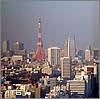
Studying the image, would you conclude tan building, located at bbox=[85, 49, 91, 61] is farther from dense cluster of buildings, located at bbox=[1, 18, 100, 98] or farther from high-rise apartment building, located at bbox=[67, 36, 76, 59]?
high-rise apartment building, located at bbox=[67, 36, 76, 59]

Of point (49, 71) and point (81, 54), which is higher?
point (81, 54)

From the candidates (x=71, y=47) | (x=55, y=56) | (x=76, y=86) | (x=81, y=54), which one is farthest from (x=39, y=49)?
(x=76, y=86)

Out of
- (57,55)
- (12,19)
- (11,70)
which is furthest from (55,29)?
(11,70)

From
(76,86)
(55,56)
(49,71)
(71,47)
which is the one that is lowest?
(76,86)

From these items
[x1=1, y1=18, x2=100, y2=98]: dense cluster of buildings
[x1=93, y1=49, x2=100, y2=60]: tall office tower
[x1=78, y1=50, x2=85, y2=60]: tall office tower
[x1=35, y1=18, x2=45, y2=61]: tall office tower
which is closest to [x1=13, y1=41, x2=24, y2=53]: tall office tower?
[x1=1, y1=18, x2=100, y2=98]: dense cluster of buildings

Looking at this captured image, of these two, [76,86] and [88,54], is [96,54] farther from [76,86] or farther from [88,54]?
[76,86]

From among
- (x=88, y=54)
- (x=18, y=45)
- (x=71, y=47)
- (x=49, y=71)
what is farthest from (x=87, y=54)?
(x=18, y=45)

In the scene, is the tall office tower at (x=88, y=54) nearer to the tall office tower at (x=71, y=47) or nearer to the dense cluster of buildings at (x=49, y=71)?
the dense cluster of buildings at (x=49, y=71)

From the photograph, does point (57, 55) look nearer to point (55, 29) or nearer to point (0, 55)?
point (55, 29)

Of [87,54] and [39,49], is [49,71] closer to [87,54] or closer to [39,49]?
[39,49]

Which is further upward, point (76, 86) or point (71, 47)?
point (71, 47)

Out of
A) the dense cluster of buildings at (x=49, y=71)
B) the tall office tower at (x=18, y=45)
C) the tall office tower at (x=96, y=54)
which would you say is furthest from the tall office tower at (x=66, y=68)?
the tall office tower at (x=18, y=45)
